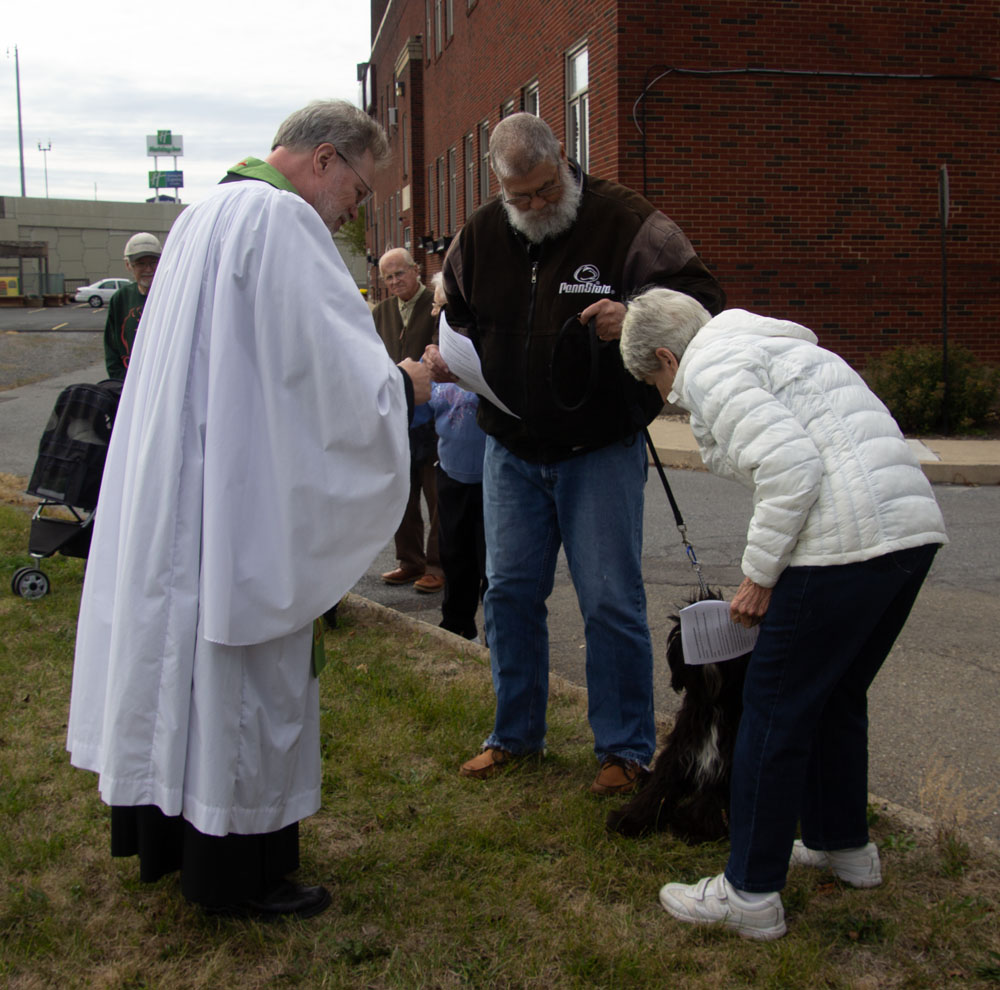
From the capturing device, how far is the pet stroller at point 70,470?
252 inches

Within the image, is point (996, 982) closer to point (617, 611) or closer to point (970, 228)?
point (617, 611)

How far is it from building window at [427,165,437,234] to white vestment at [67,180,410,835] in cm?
2817

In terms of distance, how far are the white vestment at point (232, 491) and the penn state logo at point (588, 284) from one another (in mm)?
1059

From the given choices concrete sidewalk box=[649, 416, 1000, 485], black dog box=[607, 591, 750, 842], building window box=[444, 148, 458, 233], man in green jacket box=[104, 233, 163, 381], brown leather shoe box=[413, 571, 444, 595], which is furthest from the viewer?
building window box=[444, 148, 458, 233]

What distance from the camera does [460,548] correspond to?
5.73 metres

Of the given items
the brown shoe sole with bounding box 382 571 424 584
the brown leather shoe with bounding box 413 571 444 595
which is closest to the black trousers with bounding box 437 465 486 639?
the brown leather shoe with bounding box 413 571 444 595

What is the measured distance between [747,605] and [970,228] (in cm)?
1414

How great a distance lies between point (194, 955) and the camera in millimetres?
2832

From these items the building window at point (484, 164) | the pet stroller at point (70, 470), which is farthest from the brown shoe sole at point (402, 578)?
the building window at point (484, 164)

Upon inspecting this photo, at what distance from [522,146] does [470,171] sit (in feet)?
72.1

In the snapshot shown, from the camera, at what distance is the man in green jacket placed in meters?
7.61

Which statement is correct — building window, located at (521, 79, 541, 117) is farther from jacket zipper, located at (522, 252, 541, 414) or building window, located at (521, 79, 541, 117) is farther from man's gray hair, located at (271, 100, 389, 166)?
man's gray hair, located at (271, 100, 389, 166)

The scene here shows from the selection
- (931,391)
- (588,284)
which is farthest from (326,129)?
(931,391)

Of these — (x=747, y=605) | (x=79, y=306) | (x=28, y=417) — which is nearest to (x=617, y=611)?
(x=747, y=605)
